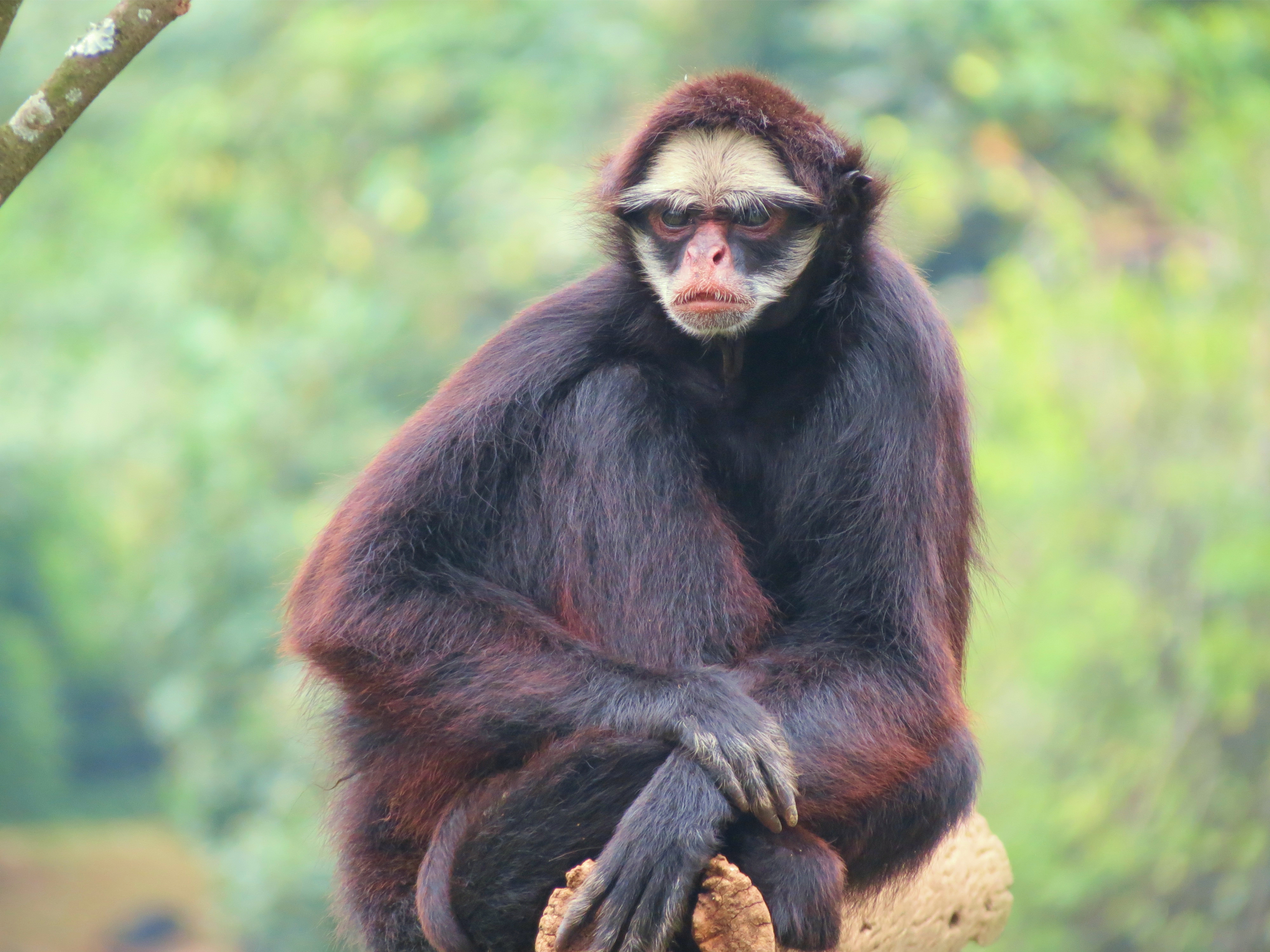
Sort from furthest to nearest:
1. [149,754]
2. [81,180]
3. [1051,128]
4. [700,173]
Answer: [149,754], [81,180], [1051,128], [700,173]

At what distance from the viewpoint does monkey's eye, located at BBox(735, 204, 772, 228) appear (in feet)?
12.3

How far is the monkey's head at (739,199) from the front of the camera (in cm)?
372

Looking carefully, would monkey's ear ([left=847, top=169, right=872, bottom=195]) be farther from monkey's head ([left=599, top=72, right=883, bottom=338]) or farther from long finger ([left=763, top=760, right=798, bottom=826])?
long finger ([left=763, top=760, right=798, bottom=826])

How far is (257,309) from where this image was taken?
12.6 m

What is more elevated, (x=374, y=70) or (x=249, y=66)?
(x=249, y=66)

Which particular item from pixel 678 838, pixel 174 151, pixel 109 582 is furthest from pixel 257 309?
pixel 678 838

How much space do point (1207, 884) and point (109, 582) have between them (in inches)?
444

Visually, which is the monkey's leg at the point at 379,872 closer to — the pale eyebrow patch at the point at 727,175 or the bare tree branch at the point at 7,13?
the pale eyebrow patch at the point at 727,175

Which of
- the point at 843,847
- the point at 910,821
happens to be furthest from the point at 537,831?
the point at 910,821

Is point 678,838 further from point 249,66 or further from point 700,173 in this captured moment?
point 249,66

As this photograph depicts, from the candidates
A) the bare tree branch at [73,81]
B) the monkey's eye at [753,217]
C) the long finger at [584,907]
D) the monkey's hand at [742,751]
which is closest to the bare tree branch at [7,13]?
the bare tree branch at [73,81]

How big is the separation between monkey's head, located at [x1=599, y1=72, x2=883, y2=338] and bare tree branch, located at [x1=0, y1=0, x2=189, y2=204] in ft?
5.00

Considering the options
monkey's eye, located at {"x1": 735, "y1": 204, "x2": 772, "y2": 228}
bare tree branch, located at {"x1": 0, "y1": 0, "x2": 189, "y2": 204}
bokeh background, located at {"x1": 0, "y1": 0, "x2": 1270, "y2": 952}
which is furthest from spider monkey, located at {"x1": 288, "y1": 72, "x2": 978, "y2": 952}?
bokeh background, located at {"x1": 0, "y1": 0, "x2": 1270, "y2": 952}

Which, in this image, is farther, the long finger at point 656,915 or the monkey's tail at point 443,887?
the monkey's tail at point 443,887
